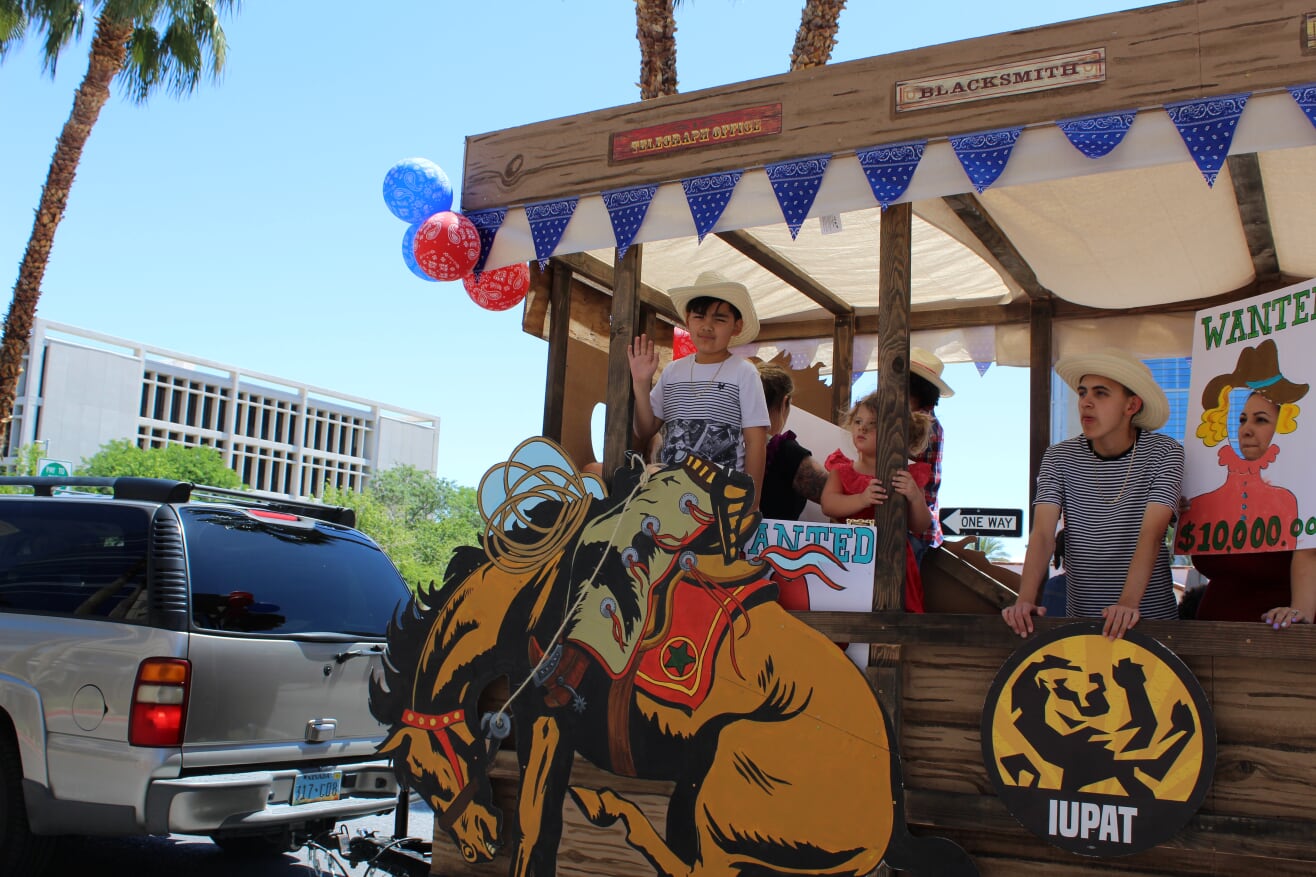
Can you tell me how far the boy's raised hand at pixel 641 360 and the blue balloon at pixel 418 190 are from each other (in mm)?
1314

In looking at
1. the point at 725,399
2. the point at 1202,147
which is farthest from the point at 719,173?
the point at 1202,147

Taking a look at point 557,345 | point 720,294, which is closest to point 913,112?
point 720,294

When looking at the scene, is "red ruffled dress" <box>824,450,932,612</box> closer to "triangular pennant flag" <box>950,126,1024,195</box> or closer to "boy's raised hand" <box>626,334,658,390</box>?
"boy's raised hand" <box>626,334,658,390</box>

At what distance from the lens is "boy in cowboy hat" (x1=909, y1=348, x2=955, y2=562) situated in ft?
13.2

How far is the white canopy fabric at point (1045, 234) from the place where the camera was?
363cm

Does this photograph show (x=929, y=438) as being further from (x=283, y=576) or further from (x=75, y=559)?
(x=75, y=559)

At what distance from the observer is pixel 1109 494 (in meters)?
3.65

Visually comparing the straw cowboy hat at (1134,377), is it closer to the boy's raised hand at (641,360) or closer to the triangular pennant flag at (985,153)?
the triangular pennant flag at (985,153)

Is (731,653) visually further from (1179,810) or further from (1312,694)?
(1312,694)

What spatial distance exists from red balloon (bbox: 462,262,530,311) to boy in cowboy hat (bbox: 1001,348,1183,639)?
259 centimetres

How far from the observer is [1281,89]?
327 cm

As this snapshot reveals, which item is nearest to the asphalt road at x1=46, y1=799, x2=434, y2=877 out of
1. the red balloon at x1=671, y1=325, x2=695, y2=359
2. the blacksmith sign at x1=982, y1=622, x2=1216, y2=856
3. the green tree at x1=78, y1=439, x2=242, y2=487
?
the red balloon at x1=671, y1=325, x2=695, y2=359

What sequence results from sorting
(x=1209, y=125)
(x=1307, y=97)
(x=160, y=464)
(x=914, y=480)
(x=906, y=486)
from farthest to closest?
(x=160, y=464), (x=914, y=480), (x=906, y=486), (x=1209, y=125), (x=1307, y=97)

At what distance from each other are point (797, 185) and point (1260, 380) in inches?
68.8
